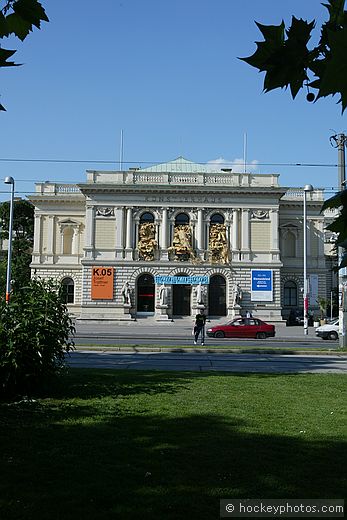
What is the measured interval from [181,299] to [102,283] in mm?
8853

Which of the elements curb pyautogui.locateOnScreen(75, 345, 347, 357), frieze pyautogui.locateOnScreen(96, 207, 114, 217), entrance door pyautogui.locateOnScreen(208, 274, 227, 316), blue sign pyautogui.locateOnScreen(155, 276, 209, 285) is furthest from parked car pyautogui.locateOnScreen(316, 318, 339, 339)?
frieze pyautogui.locateOnScreen(96, 207, 114, 217)

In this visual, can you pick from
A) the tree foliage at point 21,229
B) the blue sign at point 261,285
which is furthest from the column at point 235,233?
the tree foliage at point 21,229

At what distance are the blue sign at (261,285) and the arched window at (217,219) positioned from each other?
6621 millimetres

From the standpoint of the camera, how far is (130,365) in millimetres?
17531

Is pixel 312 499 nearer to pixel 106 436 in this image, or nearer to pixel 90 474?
pixel 90 474

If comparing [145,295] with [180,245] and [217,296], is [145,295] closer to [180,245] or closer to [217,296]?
[180,245]

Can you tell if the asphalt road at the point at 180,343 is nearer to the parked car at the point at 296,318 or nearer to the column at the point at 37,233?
the parked car at the point at 296,318

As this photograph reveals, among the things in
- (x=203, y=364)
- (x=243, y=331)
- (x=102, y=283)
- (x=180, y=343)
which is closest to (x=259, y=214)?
(x=102, y=283)

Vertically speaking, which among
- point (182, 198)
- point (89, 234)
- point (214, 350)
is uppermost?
point (182, 198)

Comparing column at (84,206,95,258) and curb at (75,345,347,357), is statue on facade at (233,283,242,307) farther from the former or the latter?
curb at (75,345,347,357)

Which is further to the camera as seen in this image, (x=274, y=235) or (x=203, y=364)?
(x=274, y=235)

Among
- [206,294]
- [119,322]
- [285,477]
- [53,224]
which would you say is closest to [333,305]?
[206,294]

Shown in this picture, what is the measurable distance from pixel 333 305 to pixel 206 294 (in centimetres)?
1557

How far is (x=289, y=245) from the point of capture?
63875 mm
